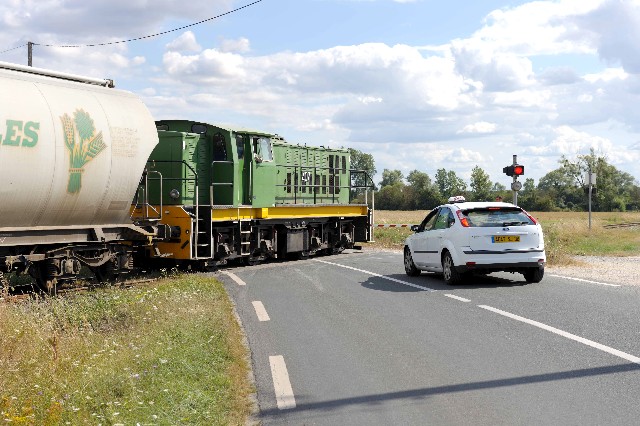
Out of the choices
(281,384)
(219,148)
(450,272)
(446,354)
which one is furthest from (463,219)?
(281,384)

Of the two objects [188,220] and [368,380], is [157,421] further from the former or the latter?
[188,220]

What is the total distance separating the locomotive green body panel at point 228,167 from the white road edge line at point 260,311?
19.7 ft

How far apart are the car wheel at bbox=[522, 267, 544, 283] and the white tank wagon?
26.7 ft

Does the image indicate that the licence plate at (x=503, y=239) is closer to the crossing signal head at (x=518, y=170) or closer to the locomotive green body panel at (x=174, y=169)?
the locomotive green body panel at (x=174, y=169)

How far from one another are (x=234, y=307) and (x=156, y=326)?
2.70 m

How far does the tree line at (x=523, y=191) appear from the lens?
99625 millimetres

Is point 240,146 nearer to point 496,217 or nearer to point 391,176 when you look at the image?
point 496,217

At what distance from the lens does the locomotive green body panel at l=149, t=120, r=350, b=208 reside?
18688 mm

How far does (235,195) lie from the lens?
1995 centimetres

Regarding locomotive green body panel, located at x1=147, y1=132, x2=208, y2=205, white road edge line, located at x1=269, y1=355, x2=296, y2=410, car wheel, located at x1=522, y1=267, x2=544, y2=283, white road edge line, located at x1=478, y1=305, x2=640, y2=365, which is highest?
locomotive green body panel, located at x1=147, y1=132, x2=208, y2=205

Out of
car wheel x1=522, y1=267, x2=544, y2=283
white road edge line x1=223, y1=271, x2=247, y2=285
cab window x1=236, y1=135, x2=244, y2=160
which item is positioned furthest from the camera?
cab window x1=236, y1=135, x2=244, y2=160

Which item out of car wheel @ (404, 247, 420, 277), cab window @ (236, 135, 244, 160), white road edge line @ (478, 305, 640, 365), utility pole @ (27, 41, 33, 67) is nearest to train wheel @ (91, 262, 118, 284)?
cab window @ (236, 135, 244, 160)

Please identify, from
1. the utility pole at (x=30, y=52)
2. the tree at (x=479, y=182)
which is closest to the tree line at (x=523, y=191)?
the tree at (x=479, y=182)

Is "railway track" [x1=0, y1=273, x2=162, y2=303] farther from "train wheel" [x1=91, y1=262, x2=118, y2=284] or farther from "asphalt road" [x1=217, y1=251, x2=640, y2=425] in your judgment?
"asphalt road" [x1=217, y1=251, x2=640, y2=425]
